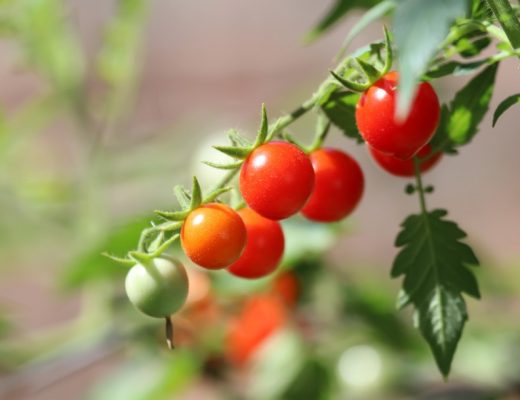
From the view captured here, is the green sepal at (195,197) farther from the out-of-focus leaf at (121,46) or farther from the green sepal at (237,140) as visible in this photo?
the out-of-focus leaf at (121,46)

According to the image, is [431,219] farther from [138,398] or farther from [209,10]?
[209,10]

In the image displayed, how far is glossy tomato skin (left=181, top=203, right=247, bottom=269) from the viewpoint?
44 centimetres

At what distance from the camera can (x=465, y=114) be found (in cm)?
51

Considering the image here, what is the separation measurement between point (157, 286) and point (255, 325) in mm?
663

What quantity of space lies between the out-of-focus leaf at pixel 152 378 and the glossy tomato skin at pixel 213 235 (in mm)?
618

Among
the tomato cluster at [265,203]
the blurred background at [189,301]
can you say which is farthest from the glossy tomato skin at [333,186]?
the blurred background at [189,301]

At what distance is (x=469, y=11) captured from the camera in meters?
0.46

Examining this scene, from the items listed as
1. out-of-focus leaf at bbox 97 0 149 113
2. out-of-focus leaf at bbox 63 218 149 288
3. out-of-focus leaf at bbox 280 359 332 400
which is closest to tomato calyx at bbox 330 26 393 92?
out-of-focus leaf at bbox 63 218 149 288

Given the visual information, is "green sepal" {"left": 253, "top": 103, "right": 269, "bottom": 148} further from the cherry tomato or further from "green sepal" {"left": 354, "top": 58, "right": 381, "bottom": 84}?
the cherry tomato

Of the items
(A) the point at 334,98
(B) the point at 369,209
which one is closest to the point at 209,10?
(B) the point at 369,209

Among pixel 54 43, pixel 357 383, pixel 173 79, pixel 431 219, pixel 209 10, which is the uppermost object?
pixel 209 10

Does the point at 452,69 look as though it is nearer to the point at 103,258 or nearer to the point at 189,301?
the point at 103,258

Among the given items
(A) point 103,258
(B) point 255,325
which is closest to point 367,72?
(A) point 103,258

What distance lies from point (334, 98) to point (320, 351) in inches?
25.2
